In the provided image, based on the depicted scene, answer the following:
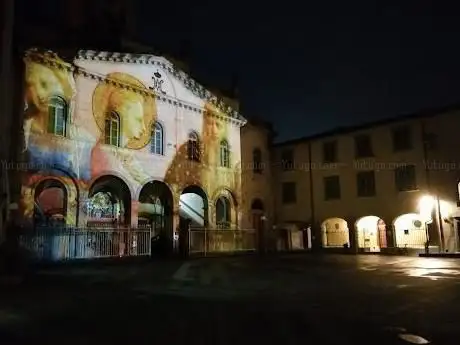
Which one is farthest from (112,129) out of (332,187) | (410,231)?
(410,231)

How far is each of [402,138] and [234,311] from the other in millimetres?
25822

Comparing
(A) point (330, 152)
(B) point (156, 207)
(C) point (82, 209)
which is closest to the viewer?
(C) point (82, 209)

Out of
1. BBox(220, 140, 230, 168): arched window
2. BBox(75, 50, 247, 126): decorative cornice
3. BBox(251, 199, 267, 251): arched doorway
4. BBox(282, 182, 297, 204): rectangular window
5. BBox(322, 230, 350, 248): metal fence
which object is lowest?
BBox(322, 230, 350, 248): metal fence

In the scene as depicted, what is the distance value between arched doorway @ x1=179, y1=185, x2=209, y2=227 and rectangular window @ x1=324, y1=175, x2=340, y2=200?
1025 cm

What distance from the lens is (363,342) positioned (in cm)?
555

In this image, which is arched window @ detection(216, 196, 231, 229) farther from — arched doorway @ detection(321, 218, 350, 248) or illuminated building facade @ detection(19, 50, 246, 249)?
arched doorway @ detection(321, 218, 350, 248)

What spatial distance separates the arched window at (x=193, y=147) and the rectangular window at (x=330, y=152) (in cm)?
1060

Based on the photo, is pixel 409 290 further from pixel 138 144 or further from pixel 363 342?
pixel 138 144

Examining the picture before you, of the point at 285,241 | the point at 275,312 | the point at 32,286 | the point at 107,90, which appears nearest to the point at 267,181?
the point at 285,241

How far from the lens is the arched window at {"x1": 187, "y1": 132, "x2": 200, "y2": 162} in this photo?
28672 millimetres

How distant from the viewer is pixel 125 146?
24.6 meters

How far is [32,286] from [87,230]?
994 centimetres

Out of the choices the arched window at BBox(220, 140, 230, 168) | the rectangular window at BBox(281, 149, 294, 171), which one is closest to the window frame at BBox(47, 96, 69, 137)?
the arched window at BBox(220, 140, 230, 168)

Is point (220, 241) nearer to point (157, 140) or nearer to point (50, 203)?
point (157, 140)
